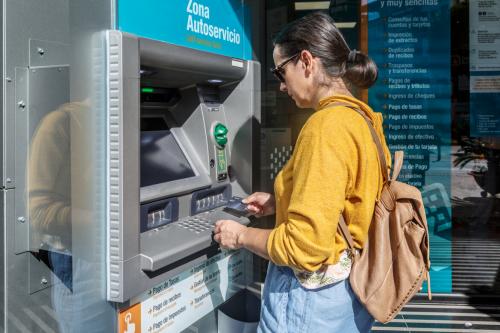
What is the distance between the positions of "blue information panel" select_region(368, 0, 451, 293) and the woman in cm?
221

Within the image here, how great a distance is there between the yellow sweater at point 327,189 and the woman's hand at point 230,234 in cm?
20

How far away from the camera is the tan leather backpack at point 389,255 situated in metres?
1.87

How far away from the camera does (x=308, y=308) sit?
185cm

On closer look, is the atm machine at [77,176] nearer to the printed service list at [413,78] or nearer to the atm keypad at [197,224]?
the atm keypad at [197,224]

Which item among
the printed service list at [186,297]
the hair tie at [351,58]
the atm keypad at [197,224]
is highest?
the hair tie at [351,58]

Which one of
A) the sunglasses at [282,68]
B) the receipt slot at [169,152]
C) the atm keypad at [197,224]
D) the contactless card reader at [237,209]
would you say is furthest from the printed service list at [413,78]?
the sunglasses at [282,68]

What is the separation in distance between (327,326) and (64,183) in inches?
38.4

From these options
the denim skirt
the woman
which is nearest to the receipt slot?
the woman

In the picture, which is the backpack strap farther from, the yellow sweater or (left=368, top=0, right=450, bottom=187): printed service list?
(left=368, top=0, right=450, bottom=187): printed service list

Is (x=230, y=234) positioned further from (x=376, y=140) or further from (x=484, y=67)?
(x=484, y=67)

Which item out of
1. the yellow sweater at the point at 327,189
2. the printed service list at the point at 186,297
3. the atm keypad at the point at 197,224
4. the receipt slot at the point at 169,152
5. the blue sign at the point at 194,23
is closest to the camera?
the yellow sweater at the point at 327,189

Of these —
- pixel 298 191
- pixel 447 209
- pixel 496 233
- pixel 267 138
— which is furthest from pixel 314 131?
pixel 496 233

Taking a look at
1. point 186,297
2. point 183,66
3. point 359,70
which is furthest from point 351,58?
point 186,297

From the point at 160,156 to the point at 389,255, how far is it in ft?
3.44
